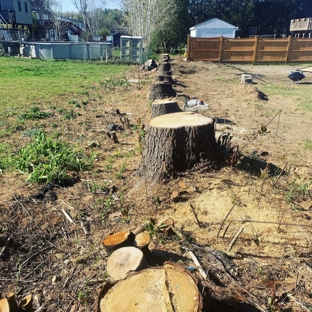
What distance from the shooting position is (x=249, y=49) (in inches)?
903

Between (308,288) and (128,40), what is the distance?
2224 centimetres

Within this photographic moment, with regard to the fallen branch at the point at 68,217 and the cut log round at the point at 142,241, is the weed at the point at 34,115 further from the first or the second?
the cut log round at the point at 142,241

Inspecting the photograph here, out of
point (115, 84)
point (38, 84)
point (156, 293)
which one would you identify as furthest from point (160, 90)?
point (156, 293)

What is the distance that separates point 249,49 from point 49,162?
21.8 meters

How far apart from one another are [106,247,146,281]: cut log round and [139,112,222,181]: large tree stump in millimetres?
1526

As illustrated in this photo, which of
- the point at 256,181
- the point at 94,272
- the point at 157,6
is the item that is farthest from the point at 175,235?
the point at 157,6

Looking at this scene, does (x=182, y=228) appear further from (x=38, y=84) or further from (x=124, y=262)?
(x=38, y=84)

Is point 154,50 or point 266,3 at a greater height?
point 266,3

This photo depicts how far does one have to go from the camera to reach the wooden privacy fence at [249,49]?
22.7 meters

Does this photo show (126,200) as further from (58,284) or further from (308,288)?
(308,288)

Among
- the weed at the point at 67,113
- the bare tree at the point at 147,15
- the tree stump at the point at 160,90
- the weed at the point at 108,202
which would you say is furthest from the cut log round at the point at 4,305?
the bare tree at the point at 147,15

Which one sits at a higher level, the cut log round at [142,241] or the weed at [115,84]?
the weed at [115,84]

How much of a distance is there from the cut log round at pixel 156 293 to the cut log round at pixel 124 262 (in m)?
0.22

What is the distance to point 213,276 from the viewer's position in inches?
102
